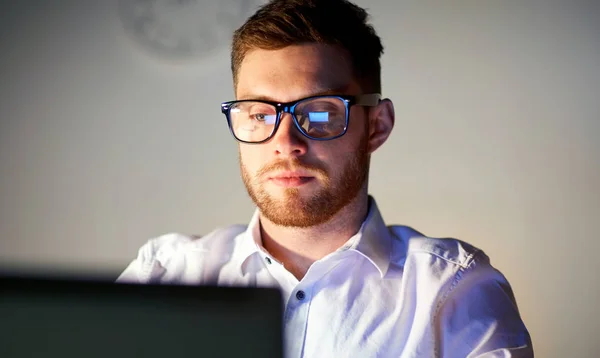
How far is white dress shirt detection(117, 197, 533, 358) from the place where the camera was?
1320 millimetres

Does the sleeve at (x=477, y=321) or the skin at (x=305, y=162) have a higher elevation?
the skin at (x=305, y=162)

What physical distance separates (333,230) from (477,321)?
359mm

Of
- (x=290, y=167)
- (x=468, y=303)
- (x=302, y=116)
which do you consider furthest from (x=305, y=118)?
(x=468, y=303)

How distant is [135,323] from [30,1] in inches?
85.7

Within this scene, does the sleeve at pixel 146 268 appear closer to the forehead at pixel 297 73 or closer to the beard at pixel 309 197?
the beard at pixel 309 197

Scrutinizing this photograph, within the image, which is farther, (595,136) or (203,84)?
(203,84)

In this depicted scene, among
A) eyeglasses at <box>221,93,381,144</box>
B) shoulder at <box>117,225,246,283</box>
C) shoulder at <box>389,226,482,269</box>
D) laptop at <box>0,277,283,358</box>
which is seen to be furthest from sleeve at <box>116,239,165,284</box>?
laptop at <box>0,277,283,358</box>

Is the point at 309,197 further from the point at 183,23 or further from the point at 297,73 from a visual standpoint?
the point at 183,23

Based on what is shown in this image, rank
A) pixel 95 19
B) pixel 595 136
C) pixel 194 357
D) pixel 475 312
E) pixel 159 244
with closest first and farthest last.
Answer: pixel 194 357 < pixel 475 312 < pixel 159 244 < pixel 595 136 < pixel 95 19

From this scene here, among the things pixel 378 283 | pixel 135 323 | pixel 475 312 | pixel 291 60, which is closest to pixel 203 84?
pixel 291 60

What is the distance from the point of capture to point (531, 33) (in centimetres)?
184

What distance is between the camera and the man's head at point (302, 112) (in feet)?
4.43

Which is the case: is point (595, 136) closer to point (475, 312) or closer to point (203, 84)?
point (475, 312)

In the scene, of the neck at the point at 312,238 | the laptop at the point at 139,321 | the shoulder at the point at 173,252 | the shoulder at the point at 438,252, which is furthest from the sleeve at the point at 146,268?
the laptop at the point at 139,321
